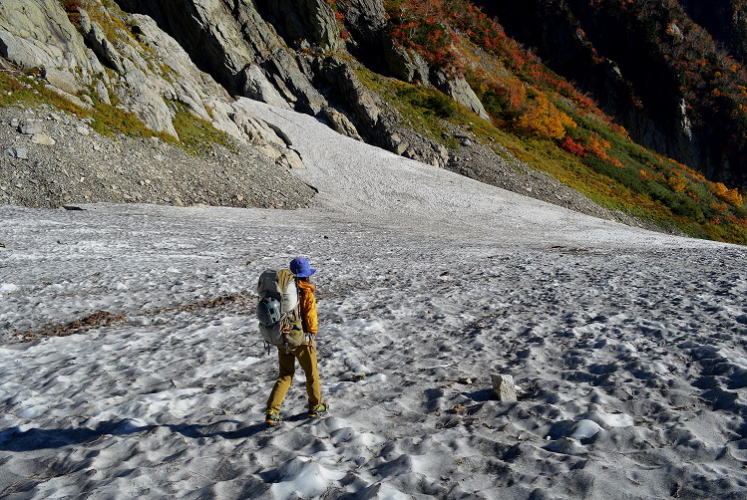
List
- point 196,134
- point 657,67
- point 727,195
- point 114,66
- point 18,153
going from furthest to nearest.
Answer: point 657,67
point 727,195
point 196,134
point 114,66
point 18,153

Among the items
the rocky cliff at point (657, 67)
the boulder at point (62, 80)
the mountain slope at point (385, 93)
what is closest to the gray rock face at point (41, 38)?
the mountain slope at point (385, 93)

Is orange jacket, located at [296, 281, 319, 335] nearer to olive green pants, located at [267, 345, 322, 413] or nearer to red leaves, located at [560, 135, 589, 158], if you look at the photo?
olive green pants, located at [267, 345, 322, 413]

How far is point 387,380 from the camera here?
7383mm

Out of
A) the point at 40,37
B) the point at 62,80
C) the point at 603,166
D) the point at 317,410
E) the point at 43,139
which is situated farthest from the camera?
the point at 603,166

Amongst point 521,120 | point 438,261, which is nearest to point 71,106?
point 438,261

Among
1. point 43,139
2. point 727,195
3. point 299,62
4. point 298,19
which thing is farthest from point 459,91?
point 43,139

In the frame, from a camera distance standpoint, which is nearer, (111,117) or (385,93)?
(111,117)

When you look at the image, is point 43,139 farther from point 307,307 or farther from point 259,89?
point 259,89

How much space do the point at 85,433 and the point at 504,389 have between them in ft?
19.4

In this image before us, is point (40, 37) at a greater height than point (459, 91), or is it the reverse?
point (459, 91)

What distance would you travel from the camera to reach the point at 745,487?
395 centimetres

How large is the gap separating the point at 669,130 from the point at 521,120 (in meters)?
48.3

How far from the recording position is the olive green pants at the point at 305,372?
6148 mm

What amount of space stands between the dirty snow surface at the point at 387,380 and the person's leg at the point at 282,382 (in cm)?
36
